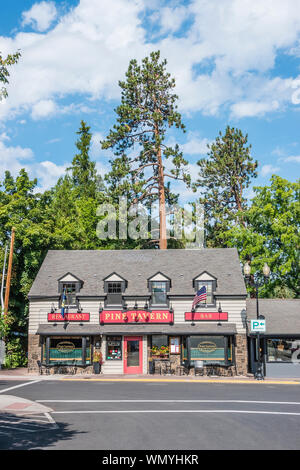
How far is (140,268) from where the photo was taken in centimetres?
3497

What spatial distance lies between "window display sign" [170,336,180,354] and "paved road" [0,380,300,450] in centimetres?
646

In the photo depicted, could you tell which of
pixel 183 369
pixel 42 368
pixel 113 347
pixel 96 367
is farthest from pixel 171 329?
pixel 42 368

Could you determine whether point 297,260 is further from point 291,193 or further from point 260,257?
point 291,193

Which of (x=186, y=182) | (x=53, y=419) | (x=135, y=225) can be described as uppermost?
(x=186, y=182)

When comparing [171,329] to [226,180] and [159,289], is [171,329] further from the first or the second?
[226,180]

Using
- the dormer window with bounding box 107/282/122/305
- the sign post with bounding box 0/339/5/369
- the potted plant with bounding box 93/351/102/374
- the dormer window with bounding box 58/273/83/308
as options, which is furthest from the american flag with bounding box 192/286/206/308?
the sign post with bounding box 0/339/5/369

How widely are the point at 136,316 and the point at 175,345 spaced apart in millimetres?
3205

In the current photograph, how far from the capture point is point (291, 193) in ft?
144

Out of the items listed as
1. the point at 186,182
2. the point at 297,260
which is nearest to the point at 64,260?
the point at 186,182

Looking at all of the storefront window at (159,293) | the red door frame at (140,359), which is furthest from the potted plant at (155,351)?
the storefront window at (159,293)

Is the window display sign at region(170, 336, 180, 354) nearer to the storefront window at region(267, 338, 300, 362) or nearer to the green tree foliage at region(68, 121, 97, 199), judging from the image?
the storefront window at region(267, 338, 300, 362)

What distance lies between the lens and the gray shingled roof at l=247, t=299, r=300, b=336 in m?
30.8
